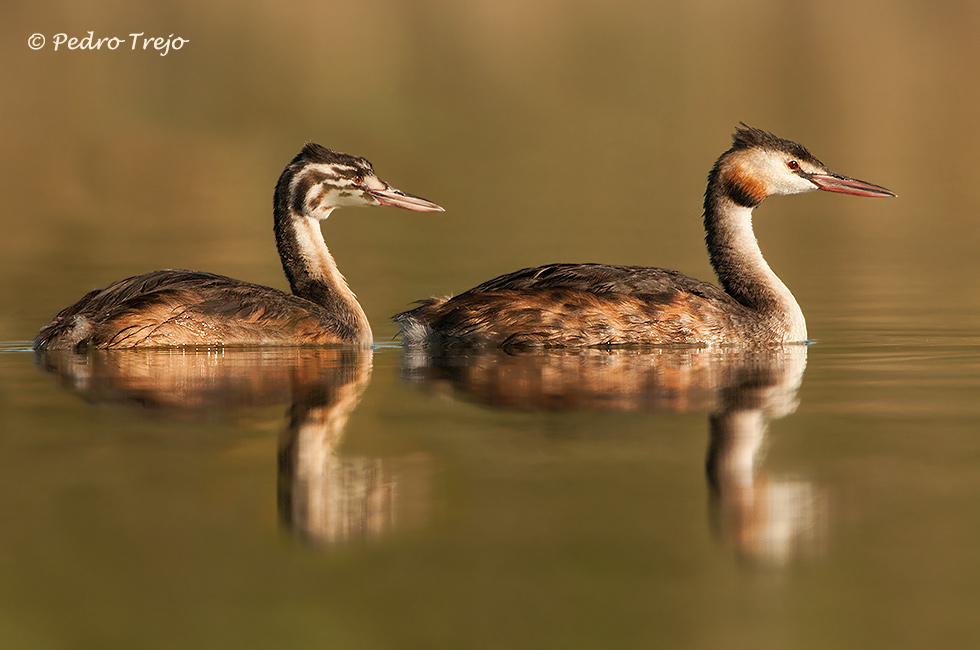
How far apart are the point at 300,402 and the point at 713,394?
8.45ft

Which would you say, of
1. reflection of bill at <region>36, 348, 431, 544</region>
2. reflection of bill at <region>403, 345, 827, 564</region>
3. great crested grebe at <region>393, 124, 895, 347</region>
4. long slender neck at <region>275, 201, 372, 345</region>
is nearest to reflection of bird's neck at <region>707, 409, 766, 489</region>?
reflection of bill at <region>403, 345, 827, 564</region>

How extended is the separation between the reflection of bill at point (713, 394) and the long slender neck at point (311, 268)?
0.94 m

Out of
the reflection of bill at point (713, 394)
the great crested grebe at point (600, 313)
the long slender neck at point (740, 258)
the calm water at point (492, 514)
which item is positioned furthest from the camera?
the long slender neck at point (740, 258)

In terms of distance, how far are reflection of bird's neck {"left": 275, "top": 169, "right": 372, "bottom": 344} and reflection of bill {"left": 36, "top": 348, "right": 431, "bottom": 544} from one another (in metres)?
0.79

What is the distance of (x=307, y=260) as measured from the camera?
12656mm

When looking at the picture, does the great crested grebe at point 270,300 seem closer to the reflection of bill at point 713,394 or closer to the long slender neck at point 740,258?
the reflection of bill at point 713,394

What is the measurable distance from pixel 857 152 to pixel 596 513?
4977cm

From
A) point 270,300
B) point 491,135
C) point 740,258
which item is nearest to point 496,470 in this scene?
point 270,300

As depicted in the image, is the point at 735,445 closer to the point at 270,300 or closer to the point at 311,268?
the point at 270,300

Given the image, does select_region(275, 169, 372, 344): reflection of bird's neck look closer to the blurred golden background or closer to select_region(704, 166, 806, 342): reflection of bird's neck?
the blurred golden background

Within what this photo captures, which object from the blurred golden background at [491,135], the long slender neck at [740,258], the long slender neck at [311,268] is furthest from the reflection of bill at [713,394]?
the blurred golden background at [491,135]

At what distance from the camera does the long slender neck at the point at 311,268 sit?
12477 millimetres

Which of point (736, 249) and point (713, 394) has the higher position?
point (736, 249)

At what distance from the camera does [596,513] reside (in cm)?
593
